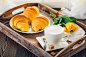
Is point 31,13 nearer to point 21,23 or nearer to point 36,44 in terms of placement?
point 21,23

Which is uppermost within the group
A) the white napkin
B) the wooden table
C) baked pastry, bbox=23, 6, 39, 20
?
baked pastry, bbox=23, 6, 39, 20

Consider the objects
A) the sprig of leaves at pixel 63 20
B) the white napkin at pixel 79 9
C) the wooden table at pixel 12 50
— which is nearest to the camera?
the wooden table at pixel 12 50

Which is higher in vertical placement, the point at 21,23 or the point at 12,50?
the point at 21,23

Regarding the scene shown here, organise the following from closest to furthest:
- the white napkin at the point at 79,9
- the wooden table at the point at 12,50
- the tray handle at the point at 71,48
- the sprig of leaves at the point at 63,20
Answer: the tray handle at the point at 71,48, the wooden table at the point at 12,50, the sprig of leaves at the point at 63,20, the white napkin at the point at 79,9

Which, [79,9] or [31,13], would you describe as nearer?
[31,13]

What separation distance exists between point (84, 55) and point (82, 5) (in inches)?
22.4

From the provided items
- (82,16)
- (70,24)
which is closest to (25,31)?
(70,24)

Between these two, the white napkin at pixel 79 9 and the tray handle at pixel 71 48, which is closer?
the tray handle at pixel 71 48

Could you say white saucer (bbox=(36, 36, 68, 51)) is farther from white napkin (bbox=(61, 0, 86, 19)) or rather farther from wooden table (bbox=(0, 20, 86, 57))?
white napkin (bbox=(61, 0, 86, 19))

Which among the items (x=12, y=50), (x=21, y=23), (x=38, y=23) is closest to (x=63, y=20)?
(x=38, y=23)

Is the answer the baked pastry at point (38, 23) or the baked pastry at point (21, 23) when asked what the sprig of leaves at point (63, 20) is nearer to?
the baked pastry at point (38, 23)

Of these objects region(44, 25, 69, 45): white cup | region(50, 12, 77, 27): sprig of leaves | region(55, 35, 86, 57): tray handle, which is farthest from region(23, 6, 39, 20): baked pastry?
region(55, 35, 86, 57): tray handle

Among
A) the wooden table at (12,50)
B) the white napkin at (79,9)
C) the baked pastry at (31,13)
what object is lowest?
the wooden table at (12,50)

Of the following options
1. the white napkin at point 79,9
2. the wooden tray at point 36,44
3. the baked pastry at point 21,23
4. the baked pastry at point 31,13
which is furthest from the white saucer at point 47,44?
the white napkin at point 79,9
